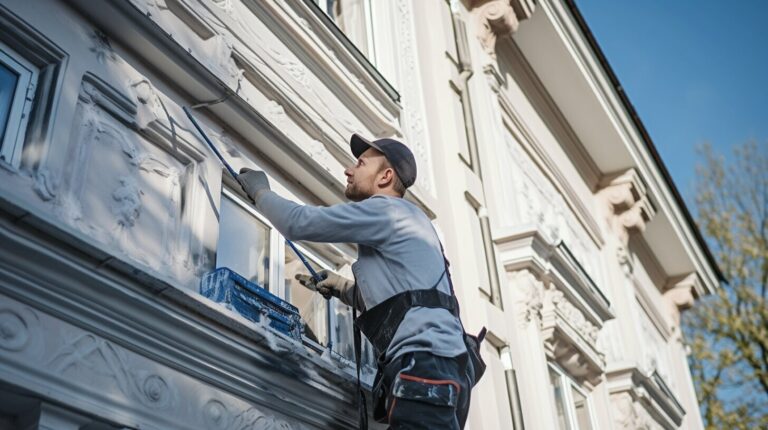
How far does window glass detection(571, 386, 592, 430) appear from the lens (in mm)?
8266

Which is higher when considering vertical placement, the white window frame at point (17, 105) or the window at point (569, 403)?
the window at point (569, 403)

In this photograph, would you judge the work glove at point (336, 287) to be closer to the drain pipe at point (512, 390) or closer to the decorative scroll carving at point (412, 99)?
Result: the decorative scroll carving at point (412, 99)

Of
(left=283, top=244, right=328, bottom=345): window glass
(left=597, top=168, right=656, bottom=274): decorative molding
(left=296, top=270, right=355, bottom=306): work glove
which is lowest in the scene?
(left=296, top=270, right=355, bottom=306): work glove

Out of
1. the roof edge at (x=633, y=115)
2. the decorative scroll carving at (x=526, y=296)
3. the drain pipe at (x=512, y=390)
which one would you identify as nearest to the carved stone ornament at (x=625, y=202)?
the roof edge at (x=633, y=115)

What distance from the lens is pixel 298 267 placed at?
4980mm

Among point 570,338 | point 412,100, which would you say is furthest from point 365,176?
point 570,338

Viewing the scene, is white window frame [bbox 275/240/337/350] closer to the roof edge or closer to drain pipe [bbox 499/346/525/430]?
drain pipe [bbox 499/346/525/430]

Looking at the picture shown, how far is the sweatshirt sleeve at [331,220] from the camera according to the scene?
394cm

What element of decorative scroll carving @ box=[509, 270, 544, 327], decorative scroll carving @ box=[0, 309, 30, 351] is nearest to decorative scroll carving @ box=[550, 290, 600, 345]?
decorative scroll carving @ box=[509, 270, 544, 327]

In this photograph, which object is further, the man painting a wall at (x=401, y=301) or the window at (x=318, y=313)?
the window at (x=318, y=313)

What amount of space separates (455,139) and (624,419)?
3.48 m

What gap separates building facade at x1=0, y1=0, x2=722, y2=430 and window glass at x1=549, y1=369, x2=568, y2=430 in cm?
2

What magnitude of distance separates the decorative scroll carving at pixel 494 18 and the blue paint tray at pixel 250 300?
5172mm

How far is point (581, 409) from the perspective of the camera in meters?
8.38
